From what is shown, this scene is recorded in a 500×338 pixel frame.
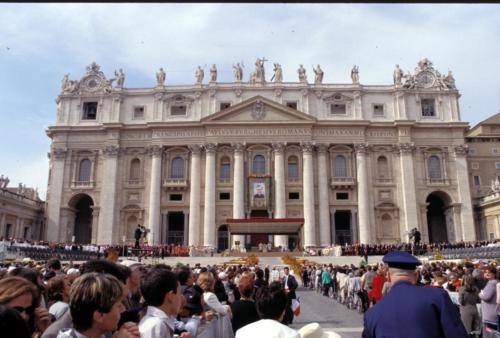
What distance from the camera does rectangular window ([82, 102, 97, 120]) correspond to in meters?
55.9

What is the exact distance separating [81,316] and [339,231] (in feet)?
170

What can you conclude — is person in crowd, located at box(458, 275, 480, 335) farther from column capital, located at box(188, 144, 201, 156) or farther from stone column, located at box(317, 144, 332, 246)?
column capital, located at box(188, 144, 201, 156)

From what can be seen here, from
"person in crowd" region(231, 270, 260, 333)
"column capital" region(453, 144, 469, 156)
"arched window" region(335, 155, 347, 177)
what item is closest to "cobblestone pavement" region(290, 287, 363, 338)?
"person in crowd" region(231, 270, 260, 333)

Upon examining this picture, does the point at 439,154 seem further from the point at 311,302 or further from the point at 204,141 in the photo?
the point at 311,302

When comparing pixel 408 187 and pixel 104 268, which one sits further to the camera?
pixel 408 187

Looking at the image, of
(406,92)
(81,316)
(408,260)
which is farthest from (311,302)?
(406,92)

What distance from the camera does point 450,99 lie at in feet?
183

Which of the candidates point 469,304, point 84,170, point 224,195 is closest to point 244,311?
point 469,304

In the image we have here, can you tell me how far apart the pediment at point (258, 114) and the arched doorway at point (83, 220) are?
59.0ft

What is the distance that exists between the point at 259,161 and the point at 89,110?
22381 mm

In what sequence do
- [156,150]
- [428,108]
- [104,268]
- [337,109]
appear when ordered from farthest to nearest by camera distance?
1. [428,108]
2. [337,109]
3. [156,150]
4. [104,268]

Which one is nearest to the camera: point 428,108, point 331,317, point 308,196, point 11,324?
point 11,324

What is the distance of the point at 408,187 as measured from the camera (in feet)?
169

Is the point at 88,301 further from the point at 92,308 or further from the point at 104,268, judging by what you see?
the point at 104,268
